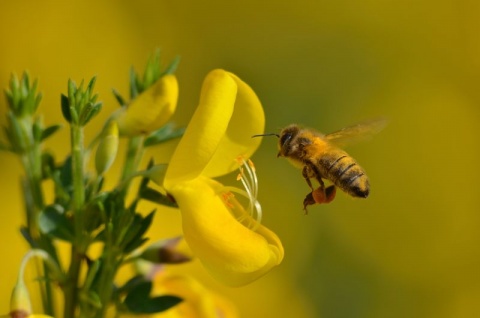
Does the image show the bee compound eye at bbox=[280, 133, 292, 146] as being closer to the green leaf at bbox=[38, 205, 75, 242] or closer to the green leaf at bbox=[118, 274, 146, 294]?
the green leaf at bbox=[118, 274, 146, 294]

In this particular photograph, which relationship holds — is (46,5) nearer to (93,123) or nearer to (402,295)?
(93,123)

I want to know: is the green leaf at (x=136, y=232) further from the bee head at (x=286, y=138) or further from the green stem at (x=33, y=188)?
the bee head at (x=286, y=138)

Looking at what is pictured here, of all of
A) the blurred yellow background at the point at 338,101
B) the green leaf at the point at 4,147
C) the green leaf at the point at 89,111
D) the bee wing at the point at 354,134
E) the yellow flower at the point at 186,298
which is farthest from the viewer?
the blurred yellow background at the point at 338,101

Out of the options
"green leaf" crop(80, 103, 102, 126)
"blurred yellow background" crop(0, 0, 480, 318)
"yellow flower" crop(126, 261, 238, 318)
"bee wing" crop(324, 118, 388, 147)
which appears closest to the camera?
"green leaf" crop(80, 103, 102, 126)

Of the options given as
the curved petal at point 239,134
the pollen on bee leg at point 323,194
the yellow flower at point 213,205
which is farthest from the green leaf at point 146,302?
the pollen on bee leg at point 323,194

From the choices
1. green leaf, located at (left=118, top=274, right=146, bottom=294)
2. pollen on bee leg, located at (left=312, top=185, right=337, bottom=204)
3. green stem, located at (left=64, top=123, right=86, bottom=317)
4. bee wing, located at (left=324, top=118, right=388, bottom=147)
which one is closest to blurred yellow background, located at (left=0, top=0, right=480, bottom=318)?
bee wing, located at (left=324, top=118, right=388, bottom=147)

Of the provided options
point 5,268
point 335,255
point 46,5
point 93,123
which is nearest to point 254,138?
point 5,268
